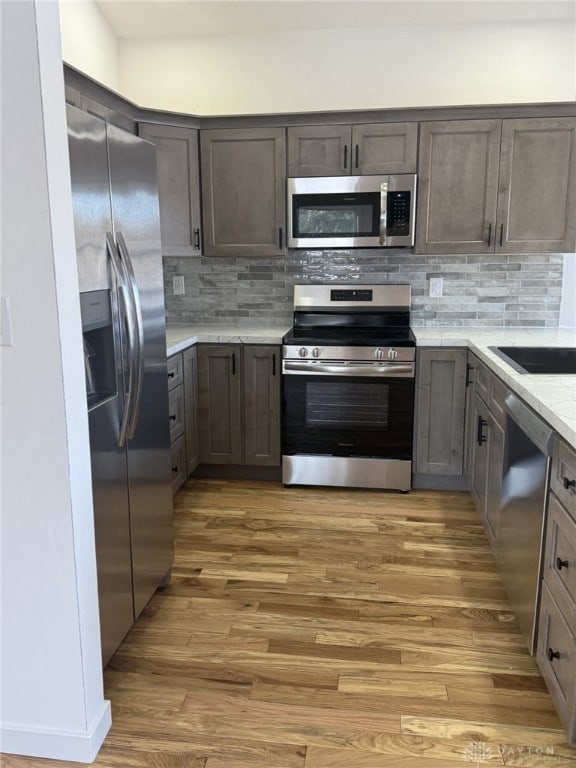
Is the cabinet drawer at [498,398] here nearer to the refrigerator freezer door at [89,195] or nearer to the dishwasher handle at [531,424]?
the dishwasher handle at [531,424]

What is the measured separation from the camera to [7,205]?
1.58 metres

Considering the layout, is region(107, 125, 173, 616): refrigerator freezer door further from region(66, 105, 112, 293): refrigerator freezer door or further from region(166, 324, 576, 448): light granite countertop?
region(166, 324, 576, 448): light granite countertop

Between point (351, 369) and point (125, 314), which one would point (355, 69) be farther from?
point (125, 314)

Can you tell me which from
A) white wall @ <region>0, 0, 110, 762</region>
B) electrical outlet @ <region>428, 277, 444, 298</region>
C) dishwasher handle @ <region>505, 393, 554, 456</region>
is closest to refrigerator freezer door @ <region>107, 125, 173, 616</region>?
white wall @ <region>0, 0, 110, 762</region>

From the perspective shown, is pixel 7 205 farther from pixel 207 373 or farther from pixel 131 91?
pixel 131 91

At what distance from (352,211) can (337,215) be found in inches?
3.7

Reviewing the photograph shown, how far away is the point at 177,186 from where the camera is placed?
3885mm

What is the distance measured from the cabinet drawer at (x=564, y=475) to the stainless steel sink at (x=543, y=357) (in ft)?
4.50

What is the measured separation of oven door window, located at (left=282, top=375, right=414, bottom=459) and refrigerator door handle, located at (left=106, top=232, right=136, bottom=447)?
5.70 ft

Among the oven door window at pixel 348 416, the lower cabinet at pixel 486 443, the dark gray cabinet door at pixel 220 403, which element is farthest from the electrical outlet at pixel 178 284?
the lower cabinet at pixel 486 443

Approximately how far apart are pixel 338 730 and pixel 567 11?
4.02 meters

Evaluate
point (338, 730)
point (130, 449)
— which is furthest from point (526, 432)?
point (130, 449)

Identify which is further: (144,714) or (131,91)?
(131,91)

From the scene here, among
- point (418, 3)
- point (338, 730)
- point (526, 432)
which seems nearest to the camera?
point (338, 730)
